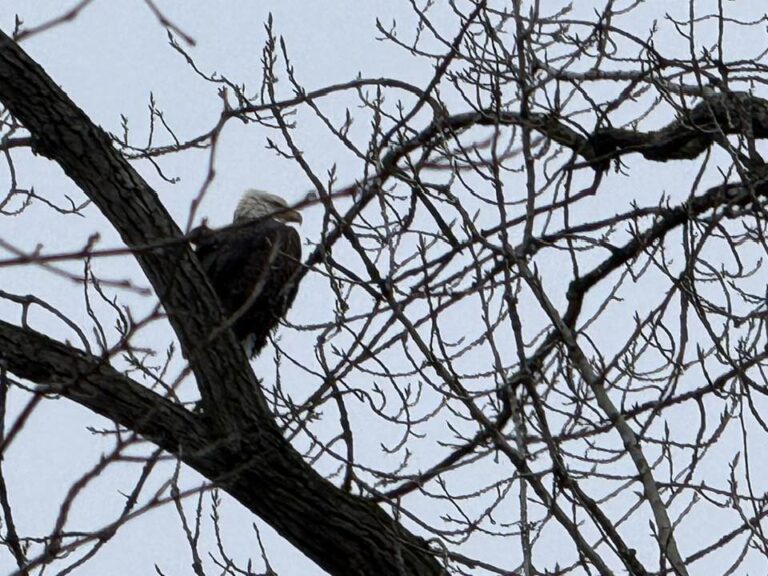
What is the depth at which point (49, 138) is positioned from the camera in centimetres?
374

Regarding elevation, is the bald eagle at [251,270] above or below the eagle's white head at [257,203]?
below

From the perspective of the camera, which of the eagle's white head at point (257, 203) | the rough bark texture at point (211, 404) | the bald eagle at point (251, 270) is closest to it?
the rough bark texture at point (211, 404)

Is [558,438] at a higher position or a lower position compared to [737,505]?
higher

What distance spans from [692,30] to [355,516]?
1.67 m

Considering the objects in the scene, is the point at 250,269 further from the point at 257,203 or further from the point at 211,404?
the point at 211,404

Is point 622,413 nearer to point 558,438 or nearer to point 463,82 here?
point 558,438

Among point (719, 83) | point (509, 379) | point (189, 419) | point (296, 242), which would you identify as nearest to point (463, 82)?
point (719, 83)

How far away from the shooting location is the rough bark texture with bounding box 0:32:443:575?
3.72m

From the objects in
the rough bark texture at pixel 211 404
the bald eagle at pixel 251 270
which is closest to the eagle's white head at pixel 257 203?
the bald eagle at pixel 251 270

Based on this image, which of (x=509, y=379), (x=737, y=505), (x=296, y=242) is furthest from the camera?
(x=296, y=242)

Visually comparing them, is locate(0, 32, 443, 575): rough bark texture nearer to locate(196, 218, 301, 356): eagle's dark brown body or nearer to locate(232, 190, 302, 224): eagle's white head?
locate(196, 218, 301, 356): eagle's dark brown body

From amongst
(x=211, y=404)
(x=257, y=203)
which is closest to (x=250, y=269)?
(x=257, y=203)

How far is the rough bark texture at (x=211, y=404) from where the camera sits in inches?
147

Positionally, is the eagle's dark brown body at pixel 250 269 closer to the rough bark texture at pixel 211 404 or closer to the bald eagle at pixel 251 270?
the bald eagle at pixel 251 270
